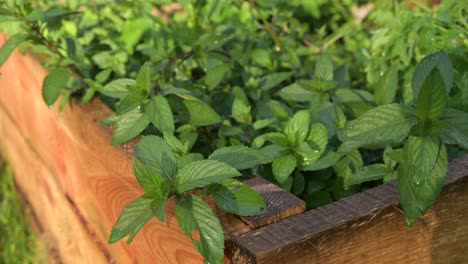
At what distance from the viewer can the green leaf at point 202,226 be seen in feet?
4.06

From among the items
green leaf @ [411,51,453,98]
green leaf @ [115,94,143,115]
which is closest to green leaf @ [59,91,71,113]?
green leaf @ [115,94,143,115]

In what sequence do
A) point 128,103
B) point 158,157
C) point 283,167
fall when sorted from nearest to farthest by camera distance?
point 158,157, point 283,167, point 128,103

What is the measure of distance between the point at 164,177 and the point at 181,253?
0.18 meters

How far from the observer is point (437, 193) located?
132cm

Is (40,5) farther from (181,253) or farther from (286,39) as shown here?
(181,253)

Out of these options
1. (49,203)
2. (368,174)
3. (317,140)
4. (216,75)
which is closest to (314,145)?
(317,140)

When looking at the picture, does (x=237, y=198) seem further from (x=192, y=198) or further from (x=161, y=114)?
(x=161, y=114)

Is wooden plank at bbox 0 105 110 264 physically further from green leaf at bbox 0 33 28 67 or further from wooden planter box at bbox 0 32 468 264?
green leaf at bbox 0 33 28 67

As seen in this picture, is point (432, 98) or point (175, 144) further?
point (175, 144)

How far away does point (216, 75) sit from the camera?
77.3 inches

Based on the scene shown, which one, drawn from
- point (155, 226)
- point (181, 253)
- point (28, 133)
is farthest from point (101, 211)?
point (28, 133)

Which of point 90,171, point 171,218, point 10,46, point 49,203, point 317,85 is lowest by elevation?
point 49,203

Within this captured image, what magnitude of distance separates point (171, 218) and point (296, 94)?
599mm

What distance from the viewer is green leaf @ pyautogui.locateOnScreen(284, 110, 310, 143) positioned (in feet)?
5.20
